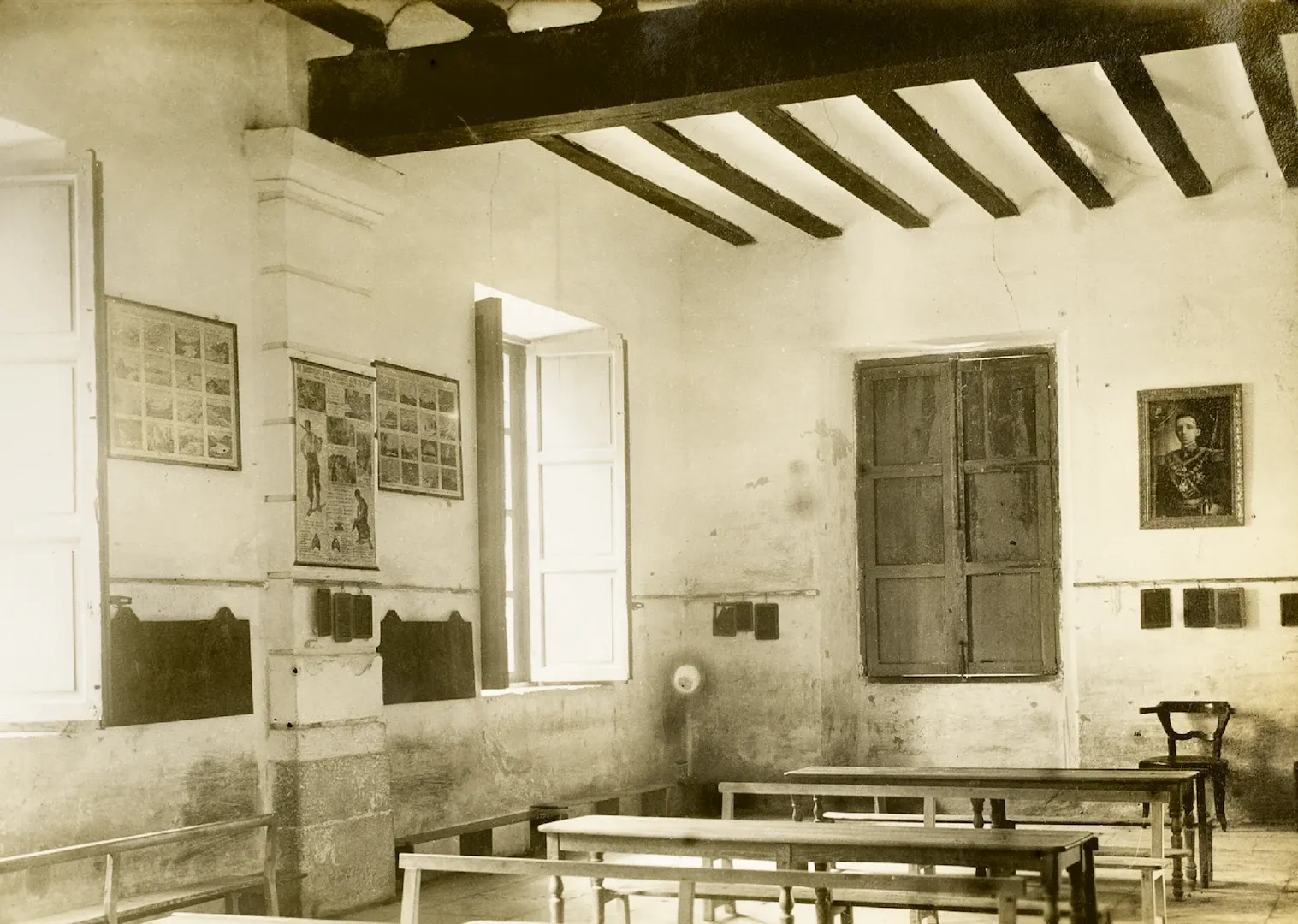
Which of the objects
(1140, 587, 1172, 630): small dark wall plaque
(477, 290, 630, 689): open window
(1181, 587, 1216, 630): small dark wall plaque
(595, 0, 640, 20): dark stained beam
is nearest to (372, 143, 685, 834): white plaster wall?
(477, 290, 630, 689): open window

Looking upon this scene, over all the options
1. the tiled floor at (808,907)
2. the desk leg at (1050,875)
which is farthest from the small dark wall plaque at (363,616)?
the desk leg at (1050,875)

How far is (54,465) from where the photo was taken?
549 centimetres

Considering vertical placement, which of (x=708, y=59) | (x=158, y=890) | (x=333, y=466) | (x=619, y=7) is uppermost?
(x=619, y=7)

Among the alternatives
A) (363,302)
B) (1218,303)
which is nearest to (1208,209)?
(1218,303)

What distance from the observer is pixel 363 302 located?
7.19m

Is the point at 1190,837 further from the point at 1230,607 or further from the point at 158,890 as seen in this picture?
the point at 158,890

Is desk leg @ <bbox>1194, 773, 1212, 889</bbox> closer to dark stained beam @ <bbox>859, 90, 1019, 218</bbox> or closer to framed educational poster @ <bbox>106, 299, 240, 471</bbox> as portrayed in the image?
dark stained beam @ <bbox>859, 90, 1019, 218</bbox>

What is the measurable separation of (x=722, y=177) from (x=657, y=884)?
4389 millimetres

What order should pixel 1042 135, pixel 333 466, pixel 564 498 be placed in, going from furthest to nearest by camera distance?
pixel 564 498 < pixel 1042 135 < pixel 333 466

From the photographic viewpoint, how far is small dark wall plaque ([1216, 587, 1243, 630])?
9.23m

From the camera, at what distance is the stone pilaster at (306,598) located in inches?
258

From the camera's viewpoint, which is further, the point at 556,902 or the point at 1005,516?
the point at 1005,516

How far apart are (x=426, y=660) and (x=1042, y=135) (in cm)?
422

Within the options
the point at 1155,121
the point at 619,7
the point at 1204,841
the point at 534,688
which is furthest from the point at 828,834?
the point at 1155,121
